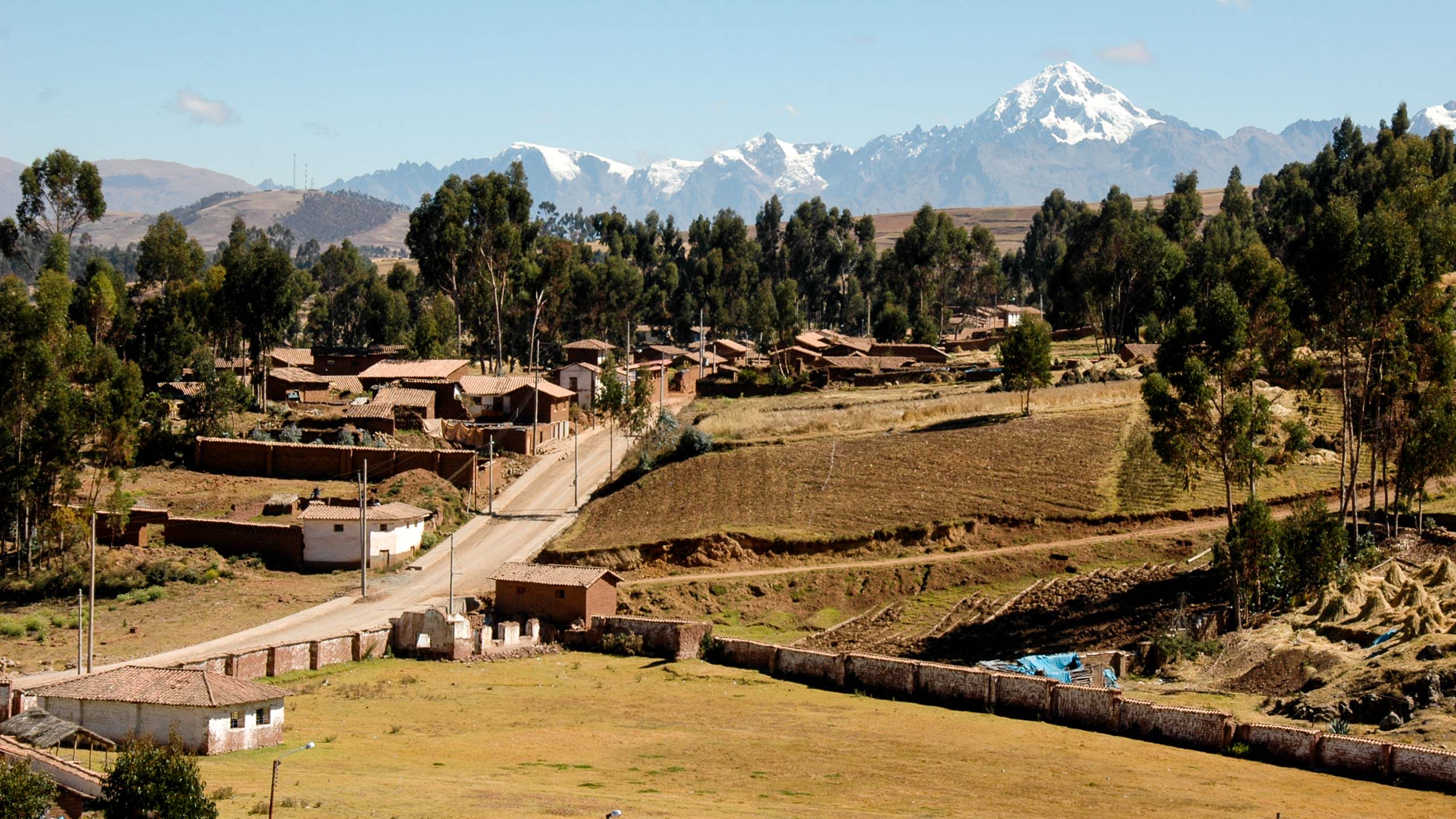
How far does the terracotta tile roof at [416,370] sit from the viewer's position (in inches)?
3250

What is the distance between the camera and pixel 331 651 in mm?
43188

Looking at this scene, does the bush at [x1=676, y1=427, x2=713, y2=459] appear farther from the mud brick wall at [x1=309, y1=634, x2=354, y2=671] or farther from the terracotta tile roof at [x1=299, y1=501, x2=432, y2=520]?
the mud brick wall at [x1=309, y1=634, x2=354, y2=671]

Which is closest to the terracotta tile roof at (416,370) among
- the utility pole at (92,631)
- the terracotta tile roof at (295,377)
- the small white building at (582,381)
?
the terracotta tile roof at (295,377)

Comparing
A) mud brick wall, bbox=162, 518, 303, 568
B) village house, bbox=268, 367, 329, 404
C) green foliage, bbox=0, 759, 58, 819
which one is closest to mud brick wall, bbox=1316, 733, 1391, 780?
green foliage, bbox=0, 759, 58, 819

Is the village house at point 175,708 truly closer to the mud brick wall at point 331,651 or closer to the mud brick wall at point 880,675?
the mud brick wall at point 331,651

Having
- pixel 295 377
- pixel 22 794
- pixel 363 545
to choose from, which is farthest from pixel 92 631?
pixel 295 377

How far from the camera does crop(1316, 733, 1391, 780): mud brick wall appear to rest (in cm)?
2888

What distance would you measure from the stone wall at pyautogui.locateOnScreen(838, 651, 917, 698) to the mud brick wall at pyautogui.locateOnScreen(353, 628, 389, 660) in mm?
14983

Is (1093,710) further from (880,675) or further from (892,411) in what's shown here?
(892,411)

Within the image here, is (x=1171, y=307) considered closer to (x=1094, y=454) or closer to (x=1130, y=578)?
(x=1094, y=454)

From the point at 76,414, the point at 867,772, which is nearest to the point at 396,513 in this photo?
the point at 76,414

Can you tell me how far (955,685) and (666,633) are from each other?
431 inches

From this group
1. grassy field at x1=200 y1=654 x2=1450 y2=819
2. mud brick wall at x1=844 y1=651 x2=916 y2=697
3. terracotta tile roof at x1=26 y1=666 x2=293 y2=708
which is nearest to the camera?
grassy field at x1=200 y1=654 x2=1450 y2=819

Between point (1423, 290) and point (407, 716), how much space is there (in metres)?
35.8
